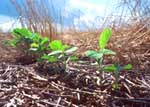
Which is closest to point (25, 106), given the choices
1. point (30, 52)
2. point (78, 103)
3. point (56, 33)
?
point (78, 103)

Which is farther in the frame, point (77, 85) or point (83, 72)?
point (83, 72)

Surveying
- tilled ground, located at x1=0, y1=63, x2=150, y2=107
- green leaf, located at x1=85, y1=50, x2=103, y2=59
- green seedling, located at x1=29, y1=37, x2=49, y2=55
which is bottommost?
tilled ground, located at x1=0, y1=63, x2=150, y2=107

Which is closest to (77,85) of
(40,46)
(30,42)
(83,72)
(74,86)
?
(74,86)

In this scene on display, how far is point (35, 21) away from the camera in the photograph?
8.68ft

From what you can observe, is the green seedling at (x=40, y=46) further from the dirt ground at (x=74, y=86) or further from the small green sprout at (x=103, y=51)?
the small green sprout at (x=103, y=51)

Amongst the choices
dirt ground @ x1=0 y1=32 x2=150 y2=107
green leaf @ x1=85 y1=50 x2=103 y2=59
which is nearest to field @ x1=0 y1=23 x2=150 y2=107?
dirt ground @ x1=0 y1=32 x2=150 y2=107

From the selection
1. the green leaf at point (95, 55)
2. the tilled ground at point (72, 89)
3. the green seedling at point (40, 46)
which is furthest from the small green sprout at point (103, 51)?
the green seedling at point (40, 46)

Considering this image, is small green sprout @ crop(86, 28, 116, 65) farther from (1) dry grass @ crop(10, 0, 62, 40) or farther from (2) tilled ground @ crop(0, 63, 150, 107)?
(1) dry grass @ crop(10, 0, 62, 40)

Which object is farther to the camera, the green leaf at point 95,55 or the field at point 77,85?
the green leaf at point 95,55

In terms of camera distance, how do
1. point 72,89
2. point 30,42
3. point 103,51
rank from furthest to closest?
point 30,42 < point 103,51 < point 72,89

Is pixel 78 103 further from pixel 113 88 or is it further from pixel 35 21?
pixel 35 21

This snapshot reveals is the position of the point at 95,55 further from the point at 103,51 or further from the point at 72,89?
the point at 72,89

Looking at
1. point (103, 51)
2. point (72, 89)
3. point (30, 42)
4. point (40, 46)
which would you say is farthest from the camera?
point (30, 42)

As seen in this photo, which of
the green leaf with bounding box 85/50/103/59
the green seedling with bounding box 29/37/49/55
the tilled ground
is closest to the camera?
the tilled ground
